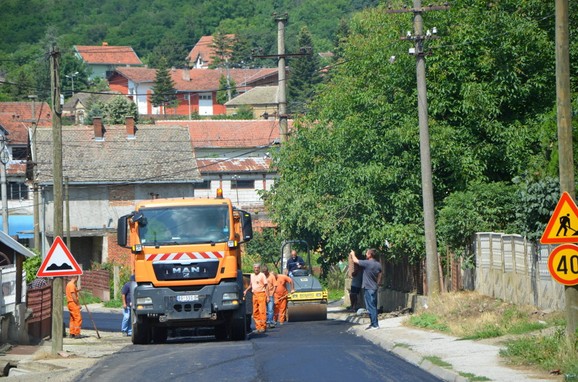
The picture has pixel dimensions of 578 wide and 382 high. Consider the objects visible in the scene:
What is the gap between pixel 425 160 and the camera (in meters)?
27.4

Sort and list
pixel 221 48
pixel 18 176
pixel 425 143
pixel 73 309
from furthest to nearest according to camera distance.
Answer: pixel 221 48, pixel 18 176, pixel 73 309, pixel 425 143

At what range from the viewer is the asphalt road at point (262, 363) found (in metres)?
16.1

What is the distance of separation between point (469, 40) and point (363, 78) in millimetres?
4179

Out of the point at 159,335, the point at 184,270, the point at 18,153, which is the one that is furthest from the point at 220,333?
the point at 18,153

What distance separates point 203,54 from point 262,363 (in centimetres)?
16924

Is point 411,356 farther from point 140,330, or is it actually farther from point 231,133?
point 231,133

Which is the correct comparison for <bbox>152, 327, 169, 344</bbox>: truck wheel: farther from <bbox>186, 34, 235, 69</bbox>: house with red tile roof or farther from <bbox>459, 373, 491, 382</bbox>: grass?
<bbox>186, 34, 235, 69</bbox>: house with red tile roof

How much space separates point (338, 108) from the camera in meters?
34.2

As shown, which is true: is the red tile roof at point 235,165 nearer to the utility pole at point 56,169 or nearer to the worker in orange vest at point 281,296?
the worker in orange vest at point 281,296

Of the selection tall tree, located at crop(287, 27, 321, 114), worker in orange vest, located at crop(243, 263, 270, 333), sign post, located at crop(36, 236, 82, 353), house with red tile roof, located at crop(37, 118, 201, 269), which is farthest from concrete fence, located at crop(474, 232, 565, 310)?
tall tree, located at crop(287, 27, 321, 114)

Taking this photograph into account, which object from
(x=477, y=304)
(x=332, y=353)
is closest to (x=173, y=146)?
(x=477, y=304)

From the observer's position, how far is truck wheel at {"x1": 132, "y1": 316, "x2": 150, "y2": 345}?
2356cm

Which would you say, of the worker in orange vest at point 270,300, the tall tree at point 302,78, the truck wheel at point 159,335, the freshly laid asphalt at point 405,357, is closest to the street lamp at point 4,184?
the worker in orange vest at point 270,300

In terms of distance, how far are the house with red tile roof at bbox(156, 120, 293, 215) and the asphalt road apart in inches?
1526
